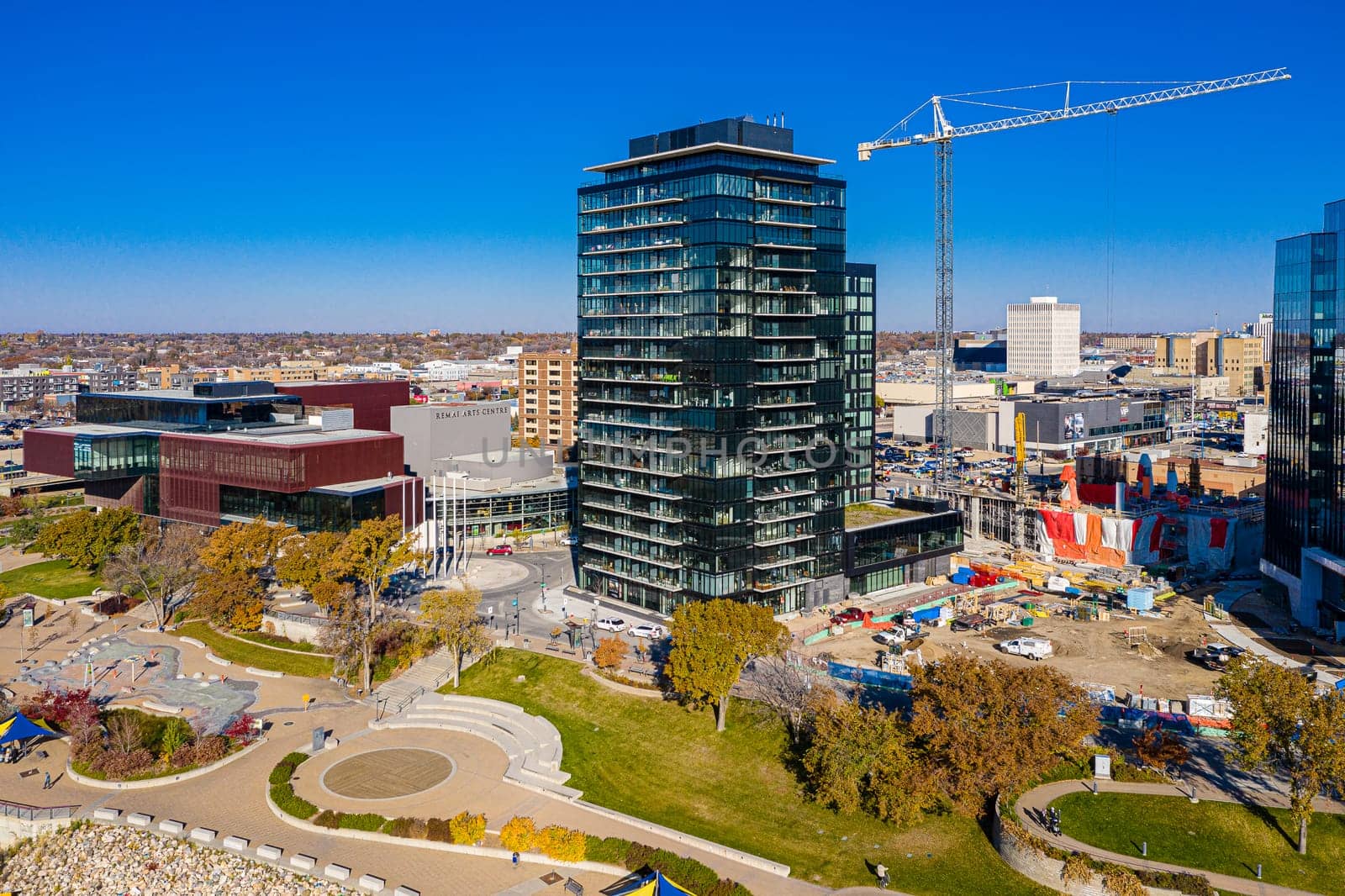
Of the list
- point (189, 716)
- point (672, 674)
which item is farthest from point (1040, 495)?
point (189, 716)

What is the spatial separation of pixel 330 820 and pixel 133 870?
31.4 feet

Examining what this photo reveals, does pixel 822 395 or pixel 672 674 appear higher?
pixel 822 395

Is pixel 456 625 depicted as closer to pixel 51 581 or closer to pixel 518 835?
pixel 518 835

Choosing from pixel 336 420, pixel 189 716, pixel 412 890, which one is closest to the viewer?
pixel 412 890

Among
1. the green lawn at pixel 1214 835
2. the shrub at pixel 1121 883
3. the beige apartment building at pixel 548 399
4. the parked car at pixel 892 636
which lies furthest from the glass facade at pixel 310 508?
the shrub at pixel 1121 883

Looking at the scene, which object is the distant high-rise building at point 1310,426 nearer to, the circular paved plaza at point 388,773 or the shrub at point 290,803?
the circular paved plaza at point 388,773

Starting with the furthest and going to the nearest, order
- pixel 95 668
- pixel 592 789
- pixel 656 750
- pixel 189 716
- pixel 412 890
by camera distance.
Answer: pixel 95 668 → pixel 189 716 → pixel 656 750 → pixel 592 789 → pixel 412 890

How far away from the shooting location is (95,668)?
7825cm

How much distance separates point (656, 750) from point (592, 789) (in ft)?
19.7

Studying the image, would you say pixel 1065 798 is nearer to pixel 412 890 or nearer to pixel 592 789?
pixel 592 789

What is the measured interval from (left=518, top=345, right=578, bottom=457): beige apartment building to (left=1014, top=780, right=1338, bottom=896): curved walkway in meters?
123

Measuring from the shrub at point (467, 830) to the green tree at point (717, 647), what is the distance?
16617 millimetres

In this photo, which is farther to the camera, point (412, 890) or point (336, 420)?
point (336, 420)

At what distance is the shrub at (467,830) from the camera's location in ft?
166
